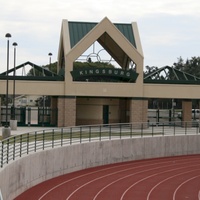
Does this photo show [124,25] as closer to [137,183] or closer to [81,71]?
[81,71]

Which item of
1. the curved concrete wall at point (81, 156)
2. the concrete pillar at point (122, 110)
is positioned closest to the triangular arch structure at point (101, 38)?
the concrete pillar at point (122, 110)

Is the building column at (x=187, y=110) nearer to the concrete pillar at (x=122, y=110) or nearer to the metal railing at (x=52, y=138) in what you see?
the metal railing at (x=52, y=138)

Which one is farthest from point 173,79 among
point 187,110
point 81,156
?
point 81,156

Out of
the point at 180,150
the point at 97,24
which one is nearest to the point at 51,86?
the point at 97,24

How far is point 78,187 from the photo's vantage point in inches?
908

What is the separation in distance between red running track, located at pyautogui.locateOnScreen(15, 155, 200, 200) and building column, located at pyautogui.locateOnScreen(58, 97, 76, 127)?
1481cm

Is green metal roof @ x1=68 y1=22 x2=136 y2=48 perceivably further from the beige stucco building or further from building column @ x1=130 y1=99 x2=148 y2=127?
building column @ x1=130 y1=99 x2=148 y2=127

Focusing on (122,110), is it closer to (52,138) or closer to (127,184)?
(52,138)

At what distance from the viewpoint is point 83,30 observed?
4934 centimetres

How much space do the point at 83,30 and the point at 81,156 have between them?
2324 centimetres

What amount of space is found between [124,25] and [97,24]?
483 centimetres

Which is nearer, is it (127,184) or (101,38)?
(127,184)

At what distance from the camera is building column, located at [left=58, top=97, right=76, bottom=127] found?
45812 mm

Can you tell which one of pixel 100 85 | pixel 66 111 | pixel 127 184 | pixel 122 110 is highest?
pixel 100 85
